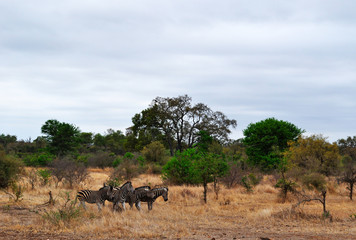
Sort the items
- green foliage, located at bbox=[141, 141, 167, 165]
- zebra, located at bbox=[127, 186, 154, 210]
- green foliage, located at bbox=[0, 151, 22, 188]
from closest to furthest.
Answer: zebra, located at bbox=[127, 186, 154, 210], green foliage, located at bbox=[0, 151, 22, 188], green foliage, located at bbox=[141, 141, 167, 165]

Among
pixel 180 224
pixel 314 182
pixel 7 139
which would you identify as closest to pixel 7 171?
pixel 180 224

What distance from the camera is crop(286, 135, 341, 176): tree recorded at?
3344 cm

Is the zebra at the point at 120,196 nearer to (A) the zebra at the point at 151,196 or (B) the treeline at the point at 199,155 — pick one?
(A) the zebra at the point at 151,196

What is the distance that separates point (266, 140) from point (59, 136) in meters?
29.9

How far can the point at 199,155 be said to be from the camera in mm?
24000

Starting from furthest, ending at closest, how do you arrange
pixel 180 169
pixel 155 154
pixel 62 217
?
pixel 155 154
pixel 180 169
pixel 62 217

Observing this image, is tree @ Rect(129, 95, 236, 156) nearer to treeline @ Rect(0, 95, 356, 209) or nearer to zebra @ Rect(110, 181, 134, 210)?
treeline @ Rect(0, 95, 356, 209)

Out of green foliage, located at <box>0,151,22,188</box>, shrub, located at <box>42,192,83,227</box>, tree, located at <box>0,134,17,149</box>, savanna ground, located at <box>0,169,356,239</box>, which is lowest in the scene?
savanna ground, located at <box>0,169,356,239</box>

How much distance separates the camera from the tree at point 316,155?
33438 millimetres

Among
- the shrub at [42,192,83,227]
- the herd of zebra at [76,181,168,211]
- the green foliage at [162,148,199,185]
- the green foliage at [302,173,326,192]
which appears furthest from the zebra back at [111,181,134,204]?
the green foliage at [302,173,326,192]

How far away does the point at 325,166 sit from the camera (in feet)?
110

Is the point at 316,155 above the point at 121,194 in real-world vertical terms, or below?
above

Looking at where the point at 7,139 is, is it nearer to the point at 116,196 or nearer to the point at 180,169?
the point at 180,169

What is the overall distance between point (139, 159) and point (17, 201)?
2562cm
